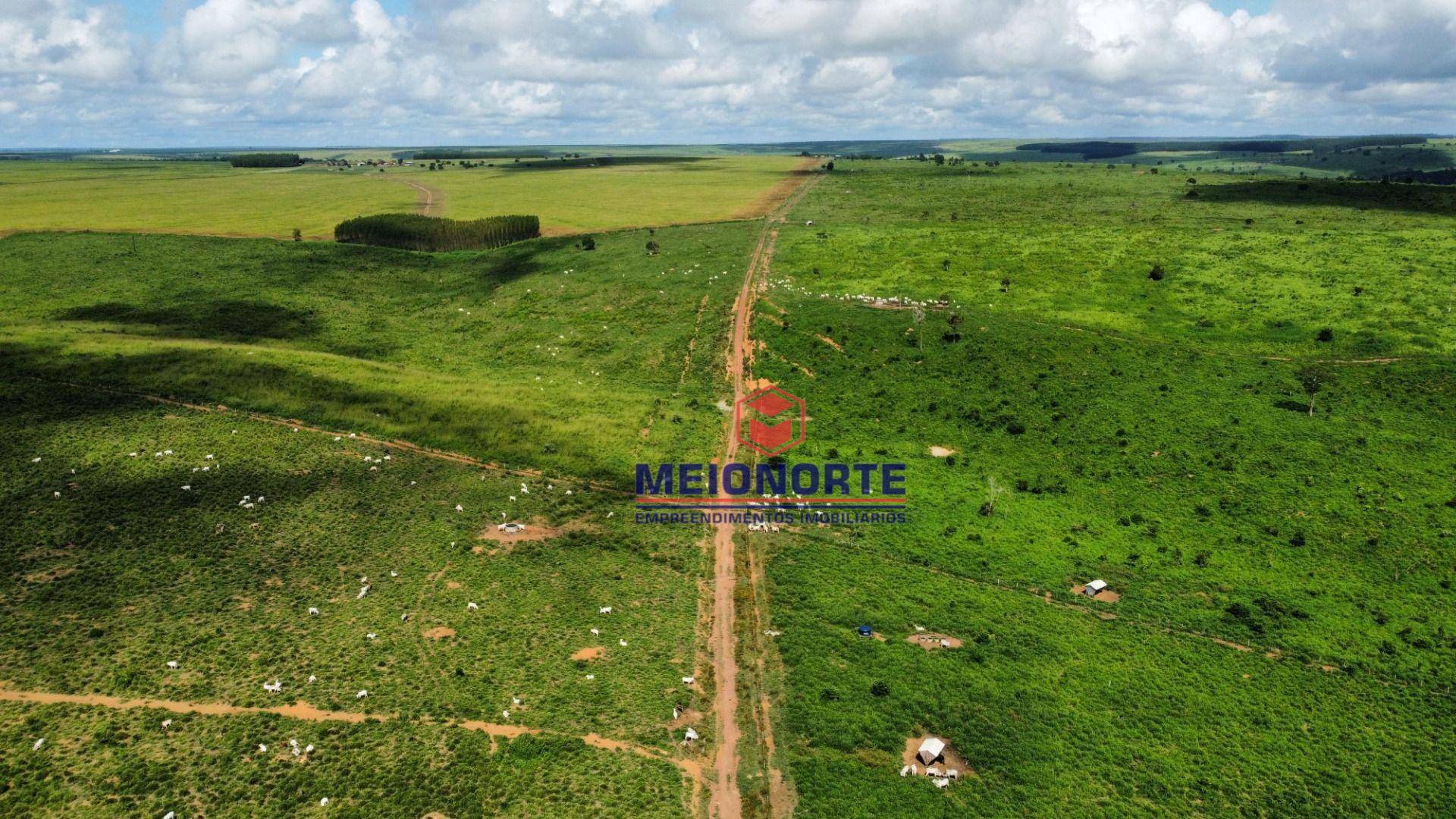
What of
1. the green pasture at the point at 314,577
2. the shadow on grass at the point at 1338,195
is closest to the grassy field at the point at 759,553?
the green pasture at the point at 314,577

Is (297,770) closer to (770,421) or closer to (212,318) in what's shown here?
(770,421)

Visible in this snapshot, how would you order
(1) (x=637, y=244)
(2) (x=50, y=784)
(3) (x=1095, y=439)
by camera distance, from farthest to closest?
(1) (x=637, y=244), (3) (x=1095, y=439), (2) (x=50, y=784)

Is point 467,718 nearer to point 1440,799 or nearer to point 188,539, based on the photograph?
point 188,539

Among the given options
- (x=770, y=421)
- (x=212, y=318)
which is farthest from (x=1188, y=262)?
(x=212, y=318)

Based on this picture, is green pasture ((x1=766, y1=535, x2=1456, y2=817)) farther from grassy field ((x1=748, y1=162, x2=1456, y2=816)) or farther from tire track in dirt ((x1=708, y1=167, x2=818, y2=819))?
tire track in dirt ((x1=708, y1=167, x2=818, y2=819))

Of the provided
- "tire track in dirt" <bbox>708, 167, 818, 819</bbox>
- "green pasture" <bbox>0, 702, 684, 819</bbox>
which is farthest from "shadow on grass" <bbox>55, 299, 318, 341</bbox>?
"green pasture" <bbox>0, 702, 684, 819</bbox>

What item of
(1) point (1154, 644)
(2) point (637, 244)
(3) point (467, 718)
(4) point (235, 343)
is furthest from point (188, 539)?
(2) point (637, 244)
